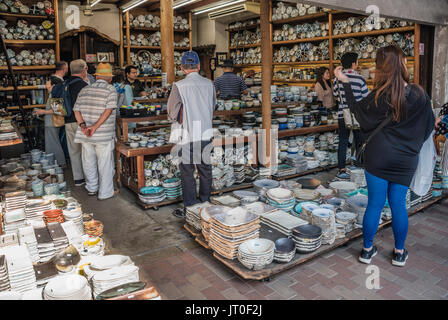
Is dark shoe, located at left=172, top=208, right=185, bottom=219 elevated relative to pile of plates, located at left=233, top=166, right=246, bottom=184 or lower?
lower

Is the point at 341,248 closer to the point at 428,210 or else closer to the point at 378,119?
the point at 378,119

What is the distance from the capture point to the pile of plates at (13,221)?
9.97 feet

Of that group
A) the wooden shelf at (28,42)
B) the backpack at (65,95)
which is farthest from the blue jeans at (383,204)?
the wooden shelf at (28,42)

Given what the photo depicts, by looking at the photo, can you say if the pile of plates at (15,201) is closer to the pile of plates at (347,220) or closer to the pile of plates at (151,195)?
the pile of plates at (151,195)

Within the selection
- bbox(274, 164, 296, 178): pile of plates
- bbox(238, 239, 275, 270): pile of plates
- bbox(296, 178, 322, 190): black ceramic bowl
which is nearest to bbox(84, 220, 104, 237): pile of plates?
bbox(238, 239, 275, 270): pile of plates

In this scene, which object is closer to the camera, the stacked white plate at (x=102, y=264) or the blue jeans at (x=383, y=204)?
the stacked white plate at (x=102, y=264)

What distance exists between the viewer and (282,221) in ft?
12.0

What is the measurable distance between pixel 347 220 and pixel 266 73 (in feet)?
8.37

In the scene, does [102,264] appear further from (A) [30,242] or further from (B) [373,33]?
(B) [373,33]

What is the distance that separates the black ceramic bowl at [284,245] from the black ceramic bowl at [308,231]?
0.34ft

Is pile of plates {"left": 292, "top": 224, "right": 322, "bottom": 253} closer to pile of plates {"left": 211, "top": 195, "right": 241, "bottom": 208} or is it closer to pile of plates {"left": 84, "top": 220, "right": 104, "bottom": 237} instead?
pile of plates {"left": 211, "top": 195, "right": 241, "bottom": 208}

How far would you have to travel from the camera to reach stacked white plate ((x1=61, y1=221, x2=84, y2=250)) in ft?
9.17

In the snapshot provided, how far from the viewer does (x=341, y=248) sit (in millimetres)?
3672
